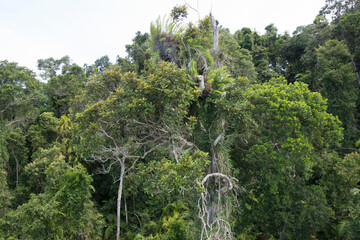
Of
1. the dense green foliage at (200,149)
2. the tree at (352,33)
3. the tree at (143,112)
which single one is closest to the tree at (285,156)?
the dense green foliage at (200,149)

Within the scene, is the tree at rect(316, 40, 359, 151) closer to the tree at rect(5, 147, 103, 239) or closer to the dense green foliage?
the dense green foliage

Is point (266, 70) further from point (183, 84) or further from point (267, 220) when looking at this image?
point (183, 84)

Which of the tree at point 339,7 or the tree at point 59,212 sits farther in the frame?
the tree at point 339,7

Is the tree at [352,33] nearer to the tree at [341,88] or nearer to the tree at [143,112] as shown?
the tree at [341,88]

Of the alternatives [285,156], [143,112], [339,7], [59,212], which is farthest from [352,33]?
[59,212]

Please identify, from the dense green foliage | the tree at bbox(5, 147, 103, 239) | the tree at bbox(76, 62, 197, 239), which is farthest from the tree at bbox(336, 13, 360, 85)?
the tree at bbox(5, 147, 103, 239)

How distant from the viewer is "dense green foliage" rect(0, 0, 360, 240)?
4.30 meters

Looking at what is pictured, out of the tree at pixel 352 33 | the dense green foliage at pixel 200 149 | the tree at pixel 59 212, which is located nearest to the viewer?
the dense green foliage at pixel 200 149

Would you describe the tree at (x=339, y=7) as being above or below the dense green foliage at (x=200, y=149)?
above

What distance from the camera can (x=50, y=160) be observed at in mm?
10086

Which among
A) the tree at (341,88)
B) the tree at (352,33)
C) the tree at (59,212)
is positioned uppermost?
the tree at (352,33)

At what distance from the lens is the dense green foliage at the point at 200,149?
14.1ft

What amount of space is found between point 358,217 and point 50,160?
37.1 feet

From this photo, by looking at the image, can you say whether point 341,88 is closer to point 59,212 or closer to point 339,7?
point 339,7
